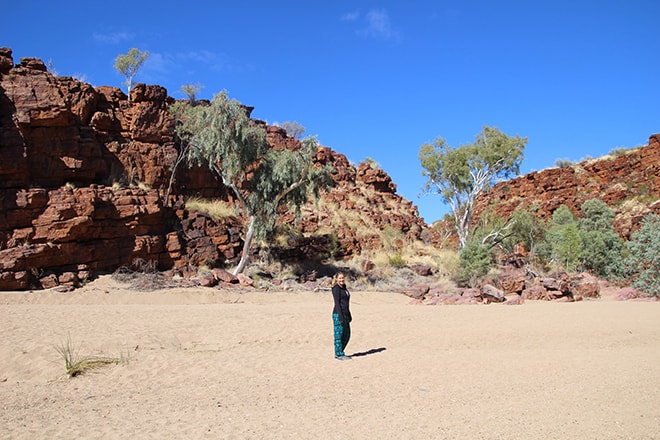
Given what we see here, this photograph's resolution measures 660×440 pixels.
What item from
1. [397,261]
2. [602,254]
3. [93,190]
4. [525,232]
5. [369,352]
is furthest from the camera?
[525,232]

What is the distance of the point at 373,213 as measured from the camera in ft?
116

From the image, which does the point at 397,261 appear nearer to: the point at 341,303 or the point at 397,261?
the point at 397,261

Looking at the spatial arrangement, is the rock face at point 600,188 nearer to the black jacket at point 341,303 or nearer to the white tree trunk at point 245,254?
the white tree trunk at point 245,254

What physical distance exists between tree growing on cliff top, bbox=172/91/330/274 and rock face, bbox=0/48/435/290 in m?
2.08

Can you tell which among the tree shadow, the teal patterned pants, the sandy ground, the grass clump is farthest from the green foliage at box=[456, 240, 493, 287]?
the grass clump

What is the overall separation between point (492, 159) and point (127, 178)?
21.8m

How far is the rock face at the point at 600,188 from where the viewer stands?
37.9 m

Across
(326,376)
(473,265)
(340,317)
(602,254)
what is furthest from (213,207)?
(602,254)

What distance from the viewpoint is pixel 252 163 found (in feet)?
75.0

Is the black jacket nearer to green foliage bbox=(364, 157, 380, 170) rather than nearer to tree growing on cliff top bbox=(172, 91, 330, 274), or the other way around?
tree growing on cliff top bbox=(172, 91, 330, 274)

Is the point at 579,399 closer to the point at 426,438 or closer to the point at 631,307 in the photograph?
the point at 426,438

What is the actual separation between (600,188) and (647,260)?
86.5ft

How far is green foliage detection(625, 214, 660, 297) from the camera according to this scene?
795 inches

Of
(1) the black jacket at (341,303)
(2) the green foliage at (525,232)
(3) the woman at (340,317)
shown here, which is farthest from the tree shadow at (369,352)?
(2) the green foliage at (525,232)
